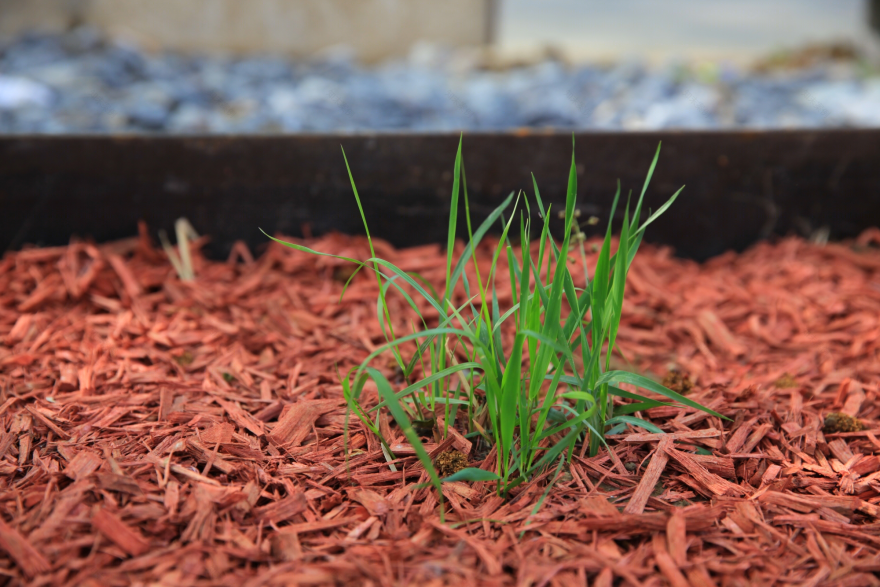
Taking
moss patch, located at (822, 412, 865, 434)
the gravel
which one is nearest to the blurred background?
the gravel

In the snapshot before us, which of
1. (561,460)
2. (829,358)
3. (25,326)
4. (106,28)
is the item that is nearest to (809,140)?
(829,358)

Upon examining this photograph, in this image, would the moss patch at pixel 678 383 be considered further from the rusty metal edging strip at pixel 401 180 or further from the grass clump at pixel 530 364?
the rusty metal edging strip at pixel 401 180

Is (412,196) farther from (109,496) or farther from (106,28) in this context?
Result: (106,28)

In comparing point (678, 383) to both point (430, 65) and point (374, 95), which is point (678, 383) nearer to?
point (374, 95)

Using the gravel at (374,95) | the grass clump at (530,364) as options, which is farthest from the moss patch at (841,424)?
the gravel at (374,95)

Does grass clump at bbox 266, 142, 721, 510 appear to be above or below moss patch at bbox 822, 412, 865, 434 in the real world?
above

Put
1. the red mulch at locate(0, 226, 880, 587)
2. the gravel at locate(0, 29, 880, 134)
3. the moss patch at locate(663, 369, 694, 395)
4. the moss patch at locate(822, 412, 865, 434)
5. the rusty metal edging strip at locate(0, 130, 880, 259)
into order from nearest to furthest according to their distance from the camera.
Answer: the red mulch at locate(0, 226, 880, 587) → the moss patch at locate(822, 412, 865, 434) → the moss patch at locate(663, 369, 694, 395) → the rusty metal edging strip at locate(0, 130, 880, 259) → the gravel at locate(0, 29, 880, 134)

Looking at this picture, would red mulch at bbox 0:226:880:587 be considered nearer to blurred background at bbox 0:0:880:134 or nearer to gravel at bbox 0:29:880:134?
blurred background at bbox 0:0:880:134
